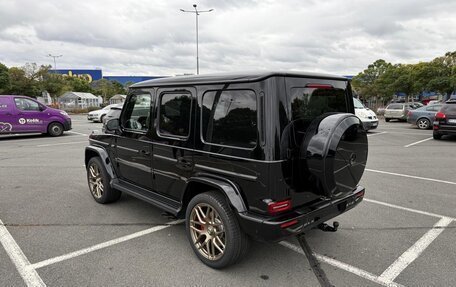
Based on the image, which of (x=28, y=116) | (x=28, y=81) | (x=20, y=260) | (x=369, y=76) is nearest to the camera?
(x=20, y=260)

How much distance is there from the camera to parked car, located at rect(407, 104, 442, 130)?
54.4ft

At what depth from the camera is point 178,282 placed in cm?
292

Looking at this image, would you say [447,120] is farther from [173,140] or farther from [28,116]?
[28,116]

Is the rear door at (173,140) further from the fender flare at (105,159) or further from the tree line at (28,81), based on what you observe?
the tree line at (28,81)

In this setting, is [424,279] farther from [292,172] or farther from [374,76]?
[374,76]

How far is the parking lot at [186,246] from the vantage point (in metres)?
3.00

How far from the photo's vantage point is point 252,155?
2.79 meters

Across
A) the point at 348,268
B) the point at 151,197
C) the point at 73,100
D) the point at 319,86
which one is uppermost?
the point at 73,100

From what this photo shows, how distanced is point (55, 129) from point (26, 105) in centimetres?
147

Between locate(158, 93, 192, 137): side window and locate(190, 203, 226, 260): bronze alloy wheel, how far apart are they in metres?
0.79

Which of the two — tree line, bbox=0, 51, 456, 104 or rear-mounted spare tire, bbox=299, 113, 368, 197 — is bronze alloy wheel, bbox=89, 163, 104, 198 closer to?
rear-mounted spare tire, bbox=299, 113, 368, 197

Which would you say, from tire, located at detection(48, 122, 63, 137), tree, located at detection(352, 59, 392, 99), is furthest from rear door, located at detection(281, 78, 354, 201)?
tree, located at detection(352, 59, 392, 99)

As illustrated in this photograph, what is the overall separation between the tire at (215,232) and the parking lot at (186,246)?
0.45ft

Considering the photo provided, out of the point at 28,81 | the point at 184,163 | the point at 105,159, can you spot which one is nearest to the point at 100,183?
the point at 105,159
